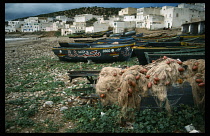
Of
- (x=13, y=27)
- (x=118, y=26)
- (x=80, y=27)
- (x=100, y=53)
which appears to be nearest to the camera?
(x=100, y=53)

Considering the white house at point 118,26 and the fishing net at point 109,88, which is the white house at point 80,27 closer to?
the white house at point 118,26

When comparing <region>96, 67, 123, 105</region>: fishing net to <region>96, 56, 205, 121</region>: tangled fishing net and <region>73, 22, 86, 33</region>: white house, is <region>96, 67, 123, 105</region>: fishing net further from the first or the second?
Result: <region>73, 22, 86, 33</region>: white house

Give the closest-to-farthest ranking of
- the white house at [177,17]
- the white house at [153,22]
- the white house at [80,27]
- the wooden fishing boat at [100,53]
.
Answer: the wooden fishing boat at [100,53]
the white house at [177,17]
the white house at [153,22]
the white house at [80,27]

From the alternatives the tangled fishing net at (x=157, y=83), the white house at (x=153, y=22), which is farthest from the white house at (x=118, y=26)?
the tangled fishing net at (x=157, y=83)

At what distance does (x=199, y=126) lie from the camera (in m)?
3.31

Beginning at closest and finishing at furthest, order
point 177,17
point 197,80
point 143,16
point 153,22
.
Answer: point 197,80
point 177,17
point 153,22
point 143,16

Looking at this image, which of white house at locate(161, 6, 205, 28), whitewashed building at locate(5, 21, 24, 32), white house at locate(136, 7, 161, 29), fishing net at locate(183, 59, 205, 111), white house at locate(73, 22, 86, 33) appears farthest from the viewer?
whitewashed building at locate(5, 21, 24, 32)

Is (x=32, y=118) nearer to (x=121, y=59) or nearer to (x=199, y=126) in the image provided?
(x=199, y=126)

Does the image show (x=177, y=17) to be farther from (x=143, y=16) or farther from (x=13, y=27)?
(x=13, y=27)

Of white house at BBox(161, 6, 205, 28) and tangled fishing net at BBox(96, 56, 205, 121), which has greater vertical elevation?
white house at BBox(161, 6, 205, 28)

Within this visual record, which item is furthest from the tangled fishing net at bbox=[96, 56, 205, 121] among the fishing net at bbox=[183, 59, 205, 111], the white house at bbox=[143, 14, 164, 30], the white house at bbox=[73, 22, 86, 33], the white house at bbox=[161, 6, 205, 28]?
the white house at bbox=[73, 22, 86, 33]

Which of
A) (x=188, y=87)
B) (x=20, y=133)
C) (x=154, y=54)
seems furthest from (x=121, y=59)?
(x=20, y=133)

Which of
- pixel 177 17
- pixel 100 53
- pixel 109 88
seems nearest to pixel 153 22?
pixel 177 17

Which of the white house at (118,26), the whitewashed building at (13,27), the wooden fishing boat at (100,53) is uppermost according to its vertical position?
the whitewashed building at (13,27)
